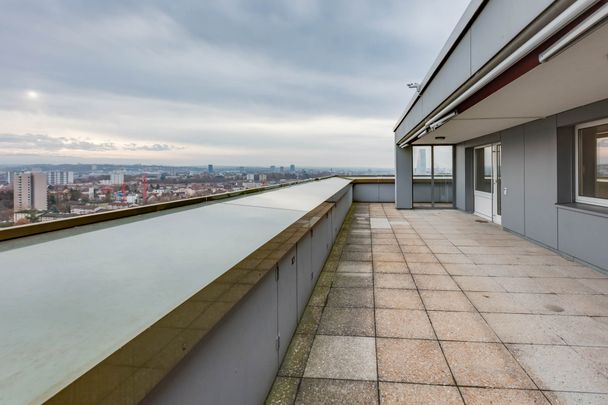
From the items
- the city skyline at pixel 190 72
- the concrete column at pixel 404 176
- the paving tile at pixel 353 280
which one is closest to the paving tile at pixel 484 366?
the paving tile at pixel 353 280

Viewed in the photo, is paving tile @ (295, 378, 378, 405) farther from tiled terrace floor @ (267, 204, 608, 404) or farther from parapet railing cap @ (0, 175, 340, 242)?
parapet railing cap @ (0, 175, 340, 242)

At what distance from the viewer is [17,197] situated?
4.86ft

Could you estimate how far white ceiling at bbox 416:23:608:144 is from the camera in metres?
2.72

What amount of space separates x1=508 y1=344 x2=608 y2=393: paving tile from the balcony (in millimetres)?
14

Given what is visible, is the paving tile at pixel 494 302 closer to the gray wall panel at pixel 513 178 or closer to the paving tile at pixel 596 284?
the paving tile at pixel 596 284

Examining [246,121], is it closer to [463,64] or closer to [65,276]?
[463,64]

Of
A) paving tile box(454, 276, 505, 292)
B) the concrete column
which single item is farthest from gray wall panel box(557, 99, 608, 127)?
the concrete column

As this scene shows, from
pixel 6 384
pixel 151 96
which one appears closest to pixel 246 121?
pixel 151 96

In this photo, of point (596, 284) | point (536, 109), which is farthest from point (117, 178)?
point (536, 109)

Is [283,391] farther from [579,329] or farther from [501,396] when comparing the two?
[579,329]

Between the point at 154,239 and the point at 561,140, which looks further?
the point at 561,140

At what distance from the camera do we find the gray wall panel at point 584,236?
15.7 ft

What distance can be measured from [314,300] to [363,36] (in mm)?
10203

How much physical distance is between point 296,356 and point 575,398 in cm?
192
